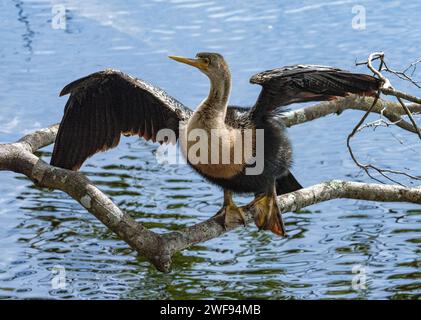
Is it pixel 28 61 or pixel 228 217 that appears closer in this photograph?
pixel 228 217

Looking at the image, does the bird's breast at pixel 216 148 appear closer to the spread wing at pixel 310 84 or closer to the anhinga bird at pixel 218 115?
the anhinga bird at pixel 218 115

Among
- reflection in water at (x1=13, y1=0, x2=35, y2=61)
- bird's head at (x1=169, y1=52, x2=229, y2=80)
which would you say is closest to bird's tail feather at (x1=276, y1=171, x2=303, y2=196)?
bird's head at (x1=169, y1=52, x2=229, y2=80)

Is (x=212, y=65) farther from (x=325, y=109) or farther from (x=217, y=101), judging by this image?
(x=325, y=109)

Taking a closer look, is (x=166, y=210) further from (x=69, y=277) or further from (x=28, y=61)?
(x=28, y=61)

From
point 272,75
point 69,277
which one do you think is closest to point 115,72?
point 272,75

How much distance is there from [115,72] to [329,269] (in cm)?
178

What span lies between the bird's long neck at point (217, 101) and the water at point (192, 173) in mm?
1246

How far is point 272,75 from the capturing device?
4.65 m

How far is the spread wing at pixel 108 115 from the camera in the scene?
519 cm

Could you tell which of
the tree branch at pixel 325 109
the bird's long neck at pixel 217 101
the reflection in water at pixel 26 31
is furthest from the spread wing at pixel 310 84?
the reflection in water at pixel 26 31

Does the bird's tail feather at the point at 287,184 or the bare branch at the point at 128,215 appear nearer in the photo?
the bare branch at the point at 128,215

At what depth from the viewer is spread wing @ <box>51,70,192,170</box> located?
5191 mm

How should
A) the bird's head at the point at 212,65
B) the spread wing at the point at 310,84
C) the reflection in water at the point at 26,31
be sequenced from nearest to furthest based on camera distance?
the spread wing at the point at 310,84 < the bird's head at the point at 212,65 < the reflection in water at the point at 26,31

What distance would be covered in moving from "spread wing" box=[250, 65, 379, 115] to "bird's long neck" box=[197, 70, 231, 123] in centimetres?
20
